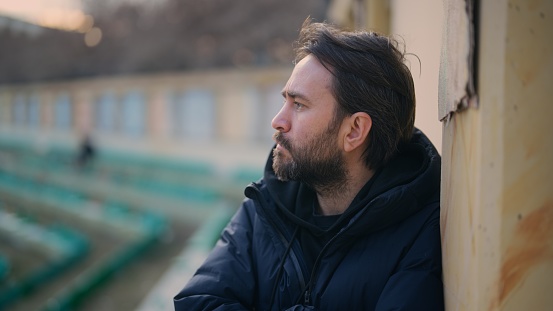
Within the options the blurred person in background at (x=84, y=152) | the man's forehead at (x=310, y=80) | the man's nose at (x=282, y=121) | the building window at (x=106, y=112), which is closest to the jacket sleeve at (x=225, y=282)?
the man's nose at (x=282, y=121)

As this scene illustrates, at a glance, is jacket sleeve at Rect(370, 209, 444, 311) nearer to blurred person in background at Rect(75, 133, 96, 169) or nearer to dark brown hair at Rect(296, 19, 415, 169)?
dark brown hair at Rect(296, 19, 415, 169)

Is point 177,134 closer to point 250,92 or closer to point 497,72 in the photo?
point 250,92

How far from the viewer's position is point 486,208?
123 cm

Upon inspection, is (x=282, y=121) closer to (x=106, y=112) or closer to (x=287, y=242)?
(x=287, y=242)

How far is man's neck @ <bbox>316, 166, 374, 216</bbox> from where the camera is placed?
1909 mm

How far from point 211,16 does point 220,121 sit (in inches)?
272

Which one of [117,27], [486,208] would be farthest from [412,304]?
[117,27]

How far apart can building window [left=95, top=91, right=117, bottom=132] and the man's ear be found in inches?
1269

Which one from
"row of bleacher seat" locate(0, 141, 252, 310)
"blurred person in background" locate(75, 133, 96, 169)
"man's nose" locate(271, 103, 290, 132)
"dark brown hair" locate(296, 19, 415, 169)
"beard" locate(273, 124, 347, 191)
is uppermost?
"blurred person in background" locate(75, 133, 96, 169)

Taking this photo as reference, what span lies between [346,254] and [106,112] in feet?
110

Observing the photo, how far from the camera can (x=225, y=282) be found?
1.89 m

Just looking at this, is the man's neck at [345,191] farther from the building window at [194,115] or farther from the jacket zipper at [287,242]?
the building window at [194,115]

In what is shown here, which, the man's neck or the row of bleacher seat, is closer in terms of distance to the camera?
the man's neck

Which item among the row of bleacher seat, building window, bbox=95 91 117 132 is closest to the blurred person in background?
the row of bleacher seat
